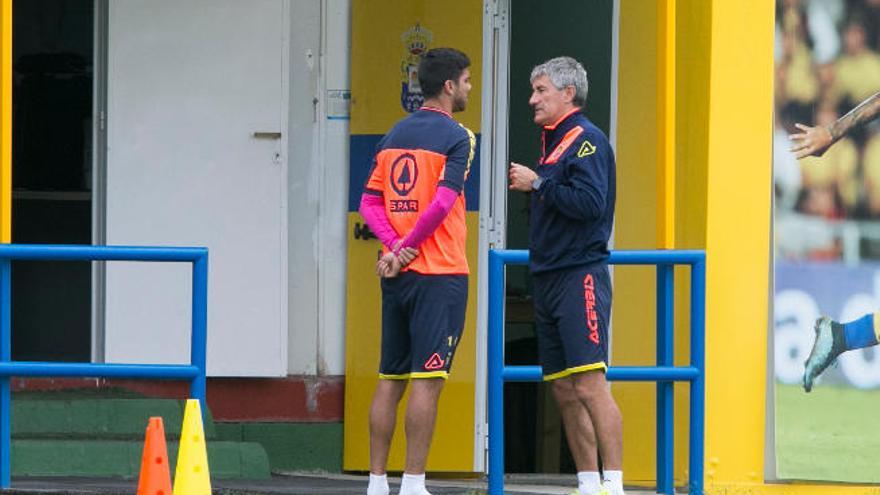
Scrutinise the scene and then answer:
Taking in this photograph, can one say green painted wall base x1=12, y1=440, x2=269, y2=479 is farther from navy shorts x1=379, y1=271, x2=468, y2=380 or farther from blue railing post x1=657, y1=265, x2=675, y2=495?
blue railing post x1=657, y1=265, x2=675, y2=495

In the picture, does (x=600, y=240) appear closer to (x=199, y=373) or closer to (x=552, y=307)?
(x=552, y=307)

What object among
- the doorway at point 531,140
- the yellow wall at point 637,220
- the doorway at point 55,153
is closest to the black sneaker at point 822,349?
the yellow wall at point 637,220

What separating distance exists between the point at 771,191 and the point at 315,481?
8.76ft

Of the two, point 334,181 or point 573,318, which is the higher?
point 334,181

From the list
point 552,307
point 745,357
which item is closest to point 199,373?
point 552,307

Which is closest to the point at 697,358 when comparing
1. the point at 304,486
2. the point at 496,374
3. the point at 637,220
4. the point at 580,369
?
the point at 496,374

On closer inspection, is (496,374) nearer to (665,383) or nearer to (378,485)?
(378,485)

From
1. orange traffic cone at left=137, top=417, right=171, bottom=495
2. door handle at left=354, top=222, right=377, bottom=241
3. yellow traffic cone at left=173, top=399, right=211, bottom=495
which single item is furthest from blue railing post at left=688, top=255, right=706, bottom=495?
orange traffic cone at left=137, top=417, right=171, bottom=495

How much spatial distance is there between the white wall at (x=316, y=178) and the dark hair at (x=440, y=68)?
2.11m

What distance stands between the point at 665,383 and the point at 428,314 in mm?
1415

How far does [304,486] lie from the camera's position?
905 cm

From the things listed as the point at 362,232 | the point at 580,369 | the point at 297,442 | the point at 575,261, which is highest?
the point at 362,232

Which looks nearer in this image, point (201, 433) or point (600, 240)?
point (201, 433)

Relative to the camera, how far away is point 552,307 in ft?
25.2
